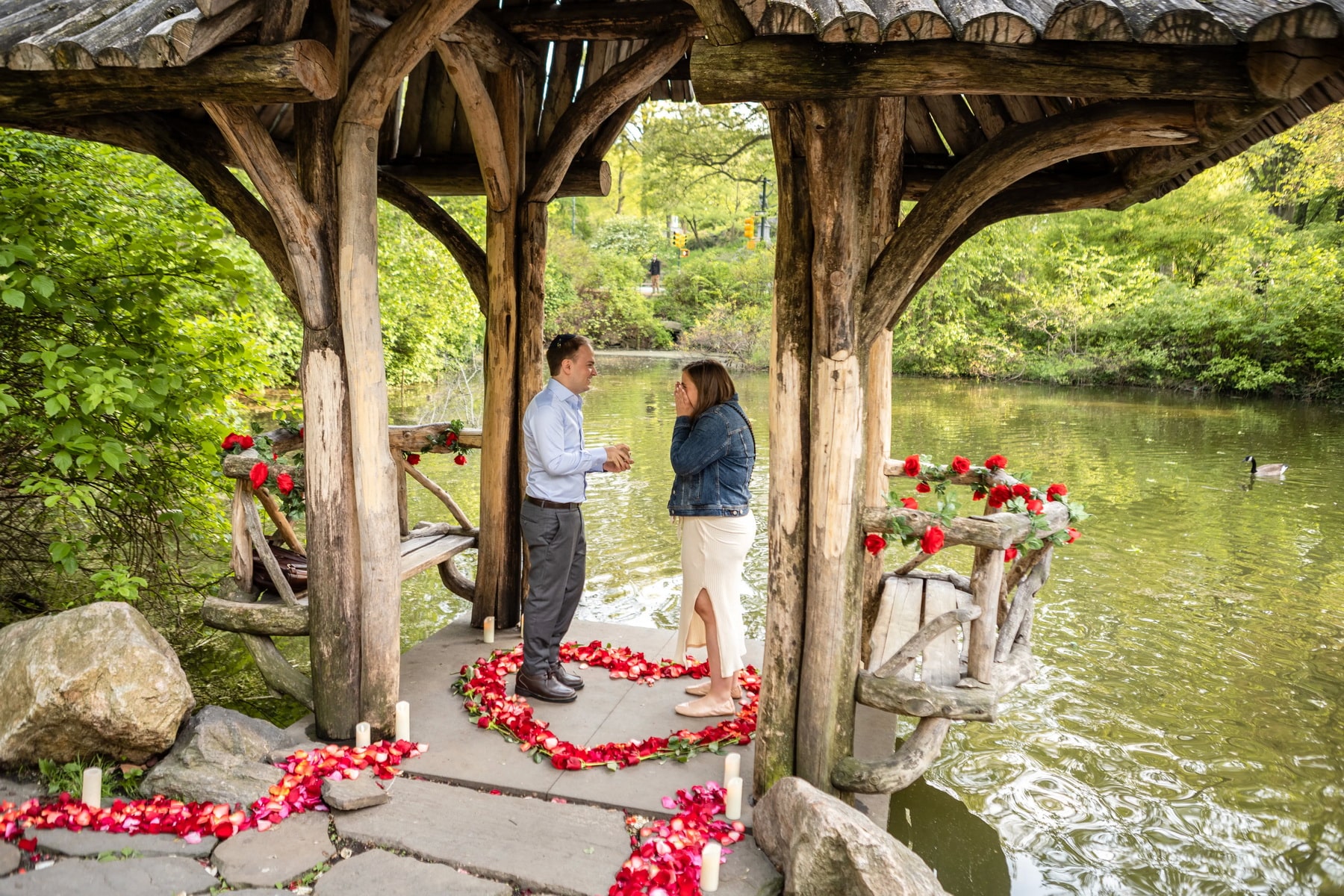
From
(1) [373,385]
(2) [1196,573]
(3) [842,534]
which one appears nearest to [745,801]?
(3) [842,534]

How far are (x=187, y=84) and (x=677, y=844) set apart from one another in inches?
136

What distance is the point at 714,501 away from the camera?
14.5 feet

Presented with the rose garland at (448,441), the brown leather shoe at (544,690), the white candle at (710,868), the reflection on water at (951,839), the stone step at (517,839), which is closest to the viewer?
the white candle at (710,868)

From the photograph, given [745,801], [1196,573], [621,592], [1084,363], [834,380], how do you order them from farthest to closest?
[1084,363] → [1196,573] → [621,592] → [745,801] → [834,380]

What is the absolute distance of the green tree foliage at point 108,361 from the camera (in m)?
4.58

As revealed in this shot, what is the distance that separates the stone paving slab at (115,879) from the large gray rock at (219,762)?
1.29ft

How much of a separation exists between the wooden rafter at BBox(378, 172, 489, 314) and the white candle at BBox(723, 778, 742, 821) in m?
3.22

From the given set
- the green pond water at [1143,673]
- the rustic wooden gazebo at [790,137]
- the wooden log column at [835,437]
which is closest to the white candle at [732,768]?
the rustic wooden gazebo at [790,137]

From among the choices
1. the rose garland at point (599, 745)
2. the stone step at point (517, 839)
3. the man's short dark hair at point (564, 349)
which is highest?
the man's short dark hair at point (564, 349)

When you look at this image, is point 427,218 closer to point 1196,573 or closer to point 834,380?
point 834,380

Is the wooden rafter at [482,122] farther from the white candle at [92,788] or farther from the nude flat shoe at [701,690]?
the white candle at [92,788]

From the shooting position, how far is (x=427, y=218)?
18.7ft

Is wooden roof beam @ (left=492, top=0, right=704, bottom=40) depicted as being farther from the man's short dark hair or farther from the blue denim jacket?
the blue denim jacket

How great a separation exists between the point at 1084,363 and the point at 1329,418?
288 inches
